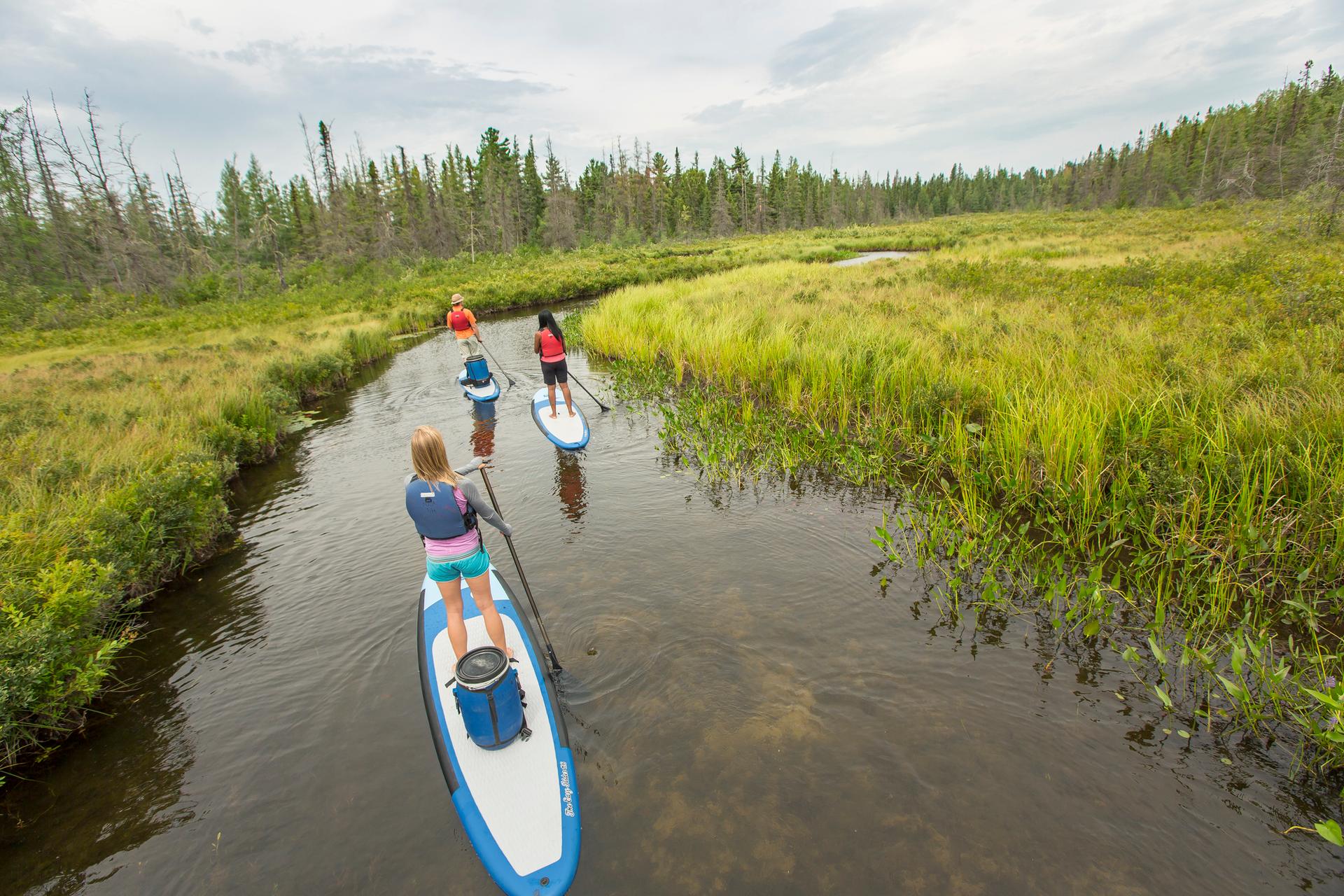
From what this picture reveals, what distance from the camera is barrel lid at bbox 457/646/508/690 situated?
12.6ft

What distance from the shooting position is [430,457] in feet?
14.5

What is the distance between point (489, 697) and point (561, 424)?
25.1ft

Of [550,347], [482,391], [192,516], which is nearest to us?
[192,516]

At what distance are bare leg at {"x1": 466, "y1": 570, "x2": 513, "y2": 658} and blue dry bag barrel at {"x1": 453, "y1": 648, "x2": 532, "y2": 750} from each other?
47 cm

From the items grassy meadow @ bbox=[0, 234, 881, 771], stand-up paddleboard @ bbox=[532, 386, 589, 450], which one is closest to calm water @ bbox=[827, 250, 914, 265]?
grassy meadow @ bbox=[0, 234, 881, 771]

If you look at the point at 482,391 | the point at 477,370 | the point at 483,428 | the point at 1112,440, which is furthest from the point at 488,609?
the point at 477,370

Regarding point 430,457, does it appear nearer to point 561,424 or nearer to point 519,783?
point 519,783

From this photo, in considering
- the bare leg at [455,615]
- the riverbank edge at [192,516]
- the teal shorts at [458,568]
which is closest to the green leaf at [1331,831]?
the bare leg at [455,615]

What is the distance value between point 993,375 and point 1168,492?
330cm

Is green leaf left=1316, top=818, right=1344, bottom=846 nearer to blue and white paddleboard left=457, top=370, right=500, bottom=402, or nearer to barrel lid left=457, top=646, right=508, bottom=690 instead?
barrel lid left=457, top=646, right=508, bottom=690

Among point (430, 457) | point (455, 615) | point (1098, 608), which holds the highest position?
point (430, 457)

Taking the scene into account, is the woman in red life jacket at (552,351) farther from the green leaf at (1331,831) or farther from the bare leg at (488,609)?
the green leaf at (1331,831)

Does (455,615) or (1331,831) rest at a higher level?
(455,615)

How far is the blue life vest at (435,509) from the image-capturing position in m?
4.52
